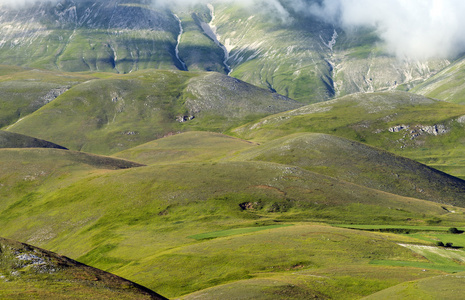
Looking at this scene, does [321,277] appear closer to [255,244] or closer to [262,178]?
[255,244]

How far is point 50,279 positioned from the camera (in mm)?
47906

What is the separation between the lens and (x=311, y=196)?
126062mm

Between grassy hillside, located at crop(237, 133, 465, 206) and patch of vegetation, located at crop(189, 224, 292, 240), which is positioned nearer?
patch of vegetation, located at crop(189, 224, 292, 240)

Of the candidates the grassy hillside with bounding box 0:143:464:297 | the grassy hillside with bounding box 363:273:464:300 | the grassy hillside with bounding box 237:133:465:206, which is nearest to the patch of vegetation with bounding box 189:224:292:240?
the grassy hillside with bounding box 0:143:464:297

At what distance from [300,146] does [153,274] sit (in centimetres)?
12793

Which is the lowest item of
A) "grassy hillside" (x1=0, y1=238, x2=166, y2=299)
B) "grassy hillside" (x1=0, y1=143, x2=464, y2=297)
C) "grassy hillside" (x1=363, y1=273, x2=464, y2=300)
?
"grassy hillside" (x1=0, y1=143, x2=464, y2=297)

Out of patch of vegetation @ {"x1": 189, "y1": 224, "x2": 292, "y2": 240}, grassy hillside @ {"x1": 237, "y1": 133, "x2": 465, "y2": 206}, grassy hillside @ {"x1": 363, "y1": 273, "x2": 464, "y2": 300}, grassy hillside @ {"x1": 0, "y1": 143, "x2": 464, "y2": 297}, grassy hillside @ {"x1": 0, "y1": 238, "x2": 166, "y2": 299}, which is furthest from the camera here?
grassy hillside @ {"x1": 237, "y1": 133, "x2": 465, "y2": 206}

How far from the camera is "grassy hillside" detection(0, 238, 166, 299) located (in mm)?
43938

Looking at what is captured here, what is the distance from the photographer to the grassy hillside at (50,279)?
43.9 m

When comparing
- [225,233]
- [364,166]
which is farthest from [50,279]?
[364,166]

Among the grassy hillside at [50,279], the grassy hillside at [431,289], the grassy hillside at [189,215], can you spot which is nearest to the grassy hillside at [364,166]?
the grassy hillside at [189,215]

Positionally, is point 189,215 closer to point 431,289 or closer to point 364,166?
point 431,289

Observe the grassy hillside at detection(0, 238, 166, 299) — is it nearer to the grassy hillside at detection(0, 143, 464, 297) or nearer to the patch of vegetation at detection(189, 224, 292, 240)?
the grassy hillside at detection(0, 143, 464, 297)

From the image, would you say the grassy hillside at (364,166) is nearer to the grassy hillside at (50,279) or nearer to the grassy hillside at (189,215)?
the grassy hillside at (189,215)
